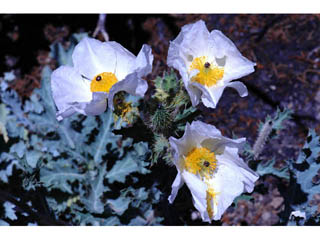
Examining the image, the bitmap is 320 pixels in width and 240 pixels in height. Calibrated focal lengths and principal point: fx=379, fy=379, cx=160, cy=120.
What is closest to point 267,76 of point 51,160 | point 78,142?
point 78,142

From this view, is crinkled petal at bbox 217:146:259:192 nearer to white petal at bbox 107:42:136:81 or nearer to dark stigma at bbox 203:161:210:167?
dark stigma at bbox 203:161:210:167

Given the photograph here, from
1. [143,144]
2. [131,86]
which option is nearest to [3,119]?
[143,144]

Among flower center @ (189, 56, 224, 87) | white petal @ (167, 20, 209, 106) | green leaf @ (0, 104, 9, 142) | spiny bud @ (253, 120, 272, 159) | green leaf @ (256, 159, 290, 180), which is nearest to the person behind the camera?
white petal @ (167, 20, 209, 106)

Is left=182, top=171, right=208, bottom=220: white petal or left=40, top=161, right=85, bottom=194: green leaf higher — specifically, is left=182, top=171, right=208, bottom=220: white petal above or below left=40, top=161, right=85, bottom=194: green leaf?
above

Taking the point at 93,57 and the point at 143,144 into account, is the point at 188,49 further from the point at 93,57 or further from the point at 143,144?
the point at 143,144

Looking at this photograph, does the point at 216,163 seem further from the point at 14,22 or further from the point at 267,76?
the point at 14,22

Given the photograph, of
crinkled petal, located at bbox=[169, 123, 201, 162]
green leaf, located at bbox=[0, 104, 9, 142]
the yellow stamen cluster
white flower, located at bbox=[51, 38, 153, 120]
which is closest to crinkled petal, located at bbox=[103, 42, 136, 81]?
white flower, located at bbox=[51, 38, 153, 120]
